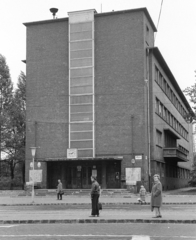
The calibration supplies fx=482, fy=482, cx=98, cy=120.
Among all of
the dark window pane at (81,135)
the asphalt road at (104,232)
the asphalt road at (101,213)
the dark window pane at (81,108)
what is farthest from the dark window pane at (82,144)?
the asphalt road at (104,232)

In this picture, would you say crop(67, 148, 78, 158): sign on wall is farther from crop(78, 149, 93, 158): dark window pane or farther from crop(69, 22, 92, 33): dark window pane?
crop(69, 22, 92, 33): dark window pane

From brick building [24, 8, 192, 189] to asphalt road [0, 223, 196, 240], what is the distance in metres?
31.0

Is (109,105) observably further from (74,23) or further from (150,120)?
(74,23)

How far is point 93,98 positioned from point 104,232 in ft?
120

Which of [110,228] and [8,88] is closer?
[110,228]

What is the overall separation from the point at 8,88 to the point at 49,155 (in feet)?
66.3

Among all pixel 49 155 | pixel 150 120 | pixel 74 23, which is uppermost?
pixel 74 23

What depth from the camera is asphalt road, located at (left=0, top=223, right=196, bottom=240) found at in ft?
39.3

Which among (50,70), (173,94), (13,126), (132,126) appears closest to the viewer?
(132,126)

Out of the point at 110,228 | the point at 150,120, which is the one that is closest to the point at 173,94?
the point at 150,120

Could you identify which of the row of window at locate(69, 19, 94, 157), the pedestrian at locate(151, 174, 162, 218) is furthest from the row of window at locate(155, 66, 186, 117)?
the pedestrian at locate(151, 174, 162, 218)

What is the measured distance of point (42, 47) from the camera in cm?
5188

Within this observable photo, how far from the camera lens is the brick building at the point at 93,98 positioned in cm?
4797

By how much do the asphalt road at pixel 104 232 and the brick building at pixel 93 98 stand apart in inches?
1221
